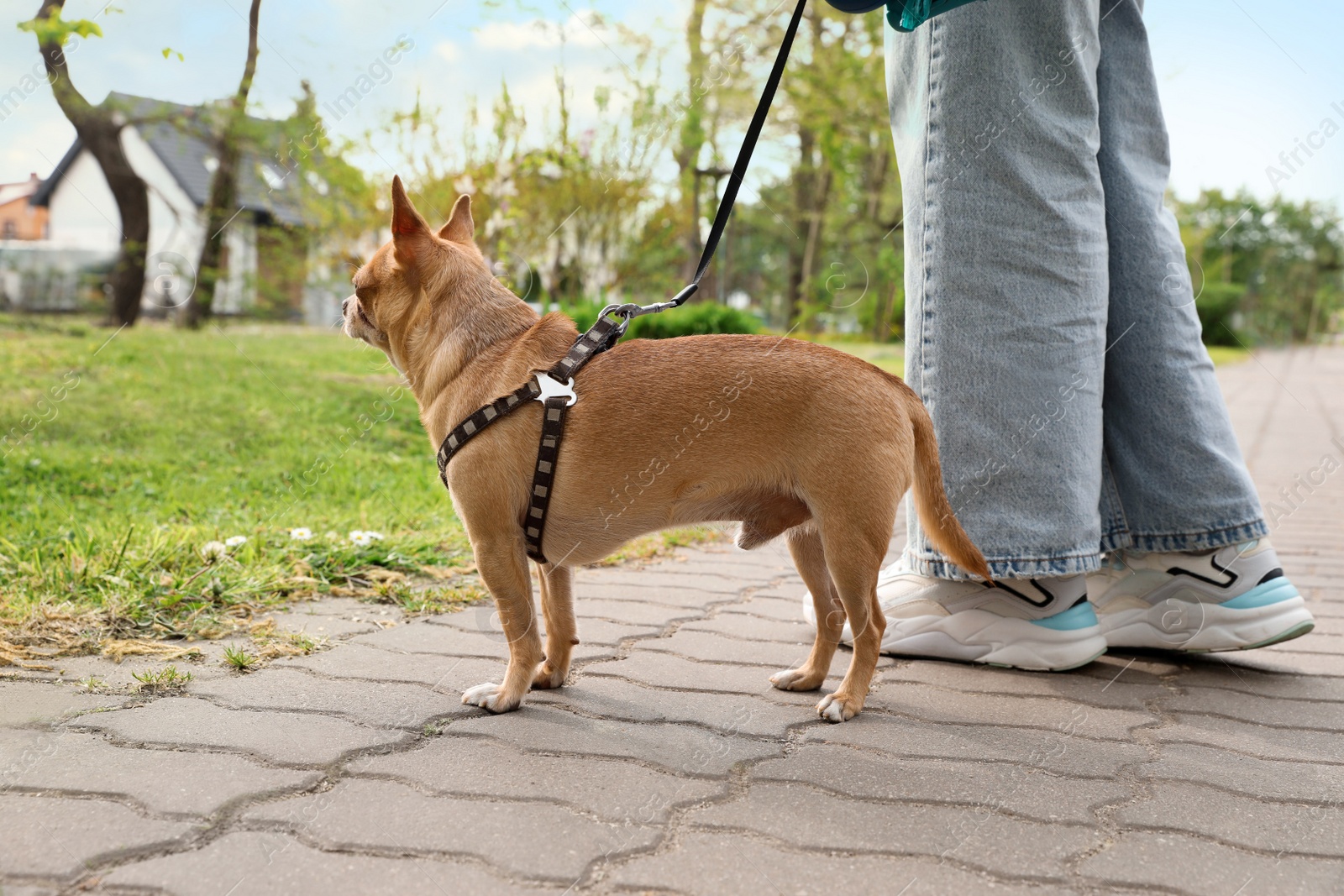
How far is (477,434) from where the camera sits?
250 centimetres

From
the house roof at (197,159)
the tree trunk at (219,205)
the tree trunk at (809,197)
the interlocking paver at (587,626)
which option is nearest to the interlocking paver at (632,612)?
the interlocking paver at (587,626)

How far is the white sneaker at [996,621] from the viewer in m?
2.80

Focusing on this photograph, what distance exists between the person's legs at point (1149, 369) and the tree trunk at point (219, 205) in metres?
7.23

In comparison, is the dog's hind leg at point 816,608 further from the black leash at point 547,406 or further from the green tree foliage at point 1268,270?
the green tree foliage at point 1268,270

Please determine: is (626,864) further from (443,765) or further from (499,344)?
(499,344)

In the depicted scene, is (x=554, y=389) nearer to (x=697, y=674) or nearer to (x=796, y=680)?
(x=697, y=674)

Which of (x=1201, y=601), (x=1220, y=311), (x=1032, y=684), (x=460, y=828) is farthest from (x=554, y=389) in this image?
(x=1220, y=311)

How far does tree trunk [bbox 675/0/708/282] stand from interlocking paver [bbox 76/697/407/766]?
8937 millimetres

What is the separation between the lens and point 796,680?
8.71 ft

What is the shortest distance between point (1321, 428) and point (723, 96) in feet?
27.1

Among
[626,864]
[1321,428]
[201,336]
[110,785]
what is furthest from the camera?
[1321,428]

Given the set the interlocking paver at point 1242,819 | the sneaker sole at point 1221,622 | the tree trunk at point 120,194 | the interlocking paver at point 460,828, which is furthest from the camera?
the tree trunk at point 120,194

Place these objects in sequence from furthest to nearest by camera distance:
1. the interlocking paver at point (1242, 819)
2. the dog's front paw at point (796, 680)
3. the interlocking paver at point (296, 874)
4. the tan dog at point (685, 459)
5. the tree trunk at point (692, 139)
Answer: the tree trunk at point (692, 139)
the dog's front paw at point (796, 680)
the tan dog at point (685, 459)
the interlocking paver at point (1242, 819)
the interlocking paver at point (296, 874)

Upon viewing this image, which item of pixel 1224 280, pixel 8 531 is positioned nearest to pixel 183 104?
pixel 8 531
